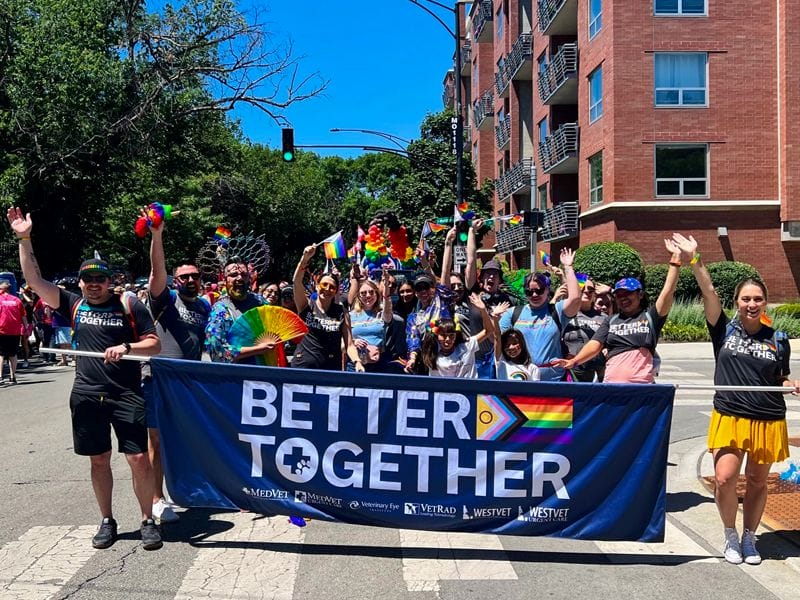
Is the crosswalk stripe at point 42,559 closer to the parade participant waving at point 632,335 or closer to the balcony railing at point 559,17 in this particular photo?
the parade participant waving at point 632,335

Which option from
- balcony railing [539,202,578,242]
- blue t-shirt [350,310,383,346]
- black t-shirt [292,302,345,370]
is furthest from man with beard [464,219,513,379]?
balcony railing [539,202,578,242]

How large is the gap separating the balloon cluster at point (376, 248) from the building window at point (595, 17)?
785 inches

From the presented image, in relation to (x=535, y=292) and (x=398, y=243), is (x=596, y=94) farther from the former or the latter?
(x=535, y=292)

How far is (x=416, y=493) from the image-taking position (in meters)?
4.93

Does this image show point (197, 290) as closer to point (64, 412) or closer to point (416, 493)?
point (416, 493)

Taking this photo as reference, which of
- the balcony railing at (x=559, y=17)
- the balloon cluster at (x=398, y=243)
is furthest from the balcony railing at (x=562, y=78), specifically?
the balloon cluster at (x=398, y=243)

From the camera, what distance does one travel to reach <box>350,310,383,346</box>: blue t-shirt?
22.1 ft

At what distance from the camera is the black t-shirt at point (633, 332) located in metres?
5.73

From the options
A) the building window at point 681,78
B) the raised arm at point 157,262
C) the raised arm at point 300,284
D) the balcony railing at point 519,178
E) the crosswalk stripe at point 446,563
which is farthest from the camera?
the balcony railing at point 519,178

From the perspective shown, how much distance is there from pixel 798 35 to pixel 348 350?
23.6m

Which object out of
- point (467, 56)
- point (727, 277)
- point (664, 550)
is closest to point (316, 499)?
point (664, 550)

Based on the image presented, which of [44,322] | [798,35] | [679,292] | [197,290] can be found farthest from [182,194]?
[197,290]

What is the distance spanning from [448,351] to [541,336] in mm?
967

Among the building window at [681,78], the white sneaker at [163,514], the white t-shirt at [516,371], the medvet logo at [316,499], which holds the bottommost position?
the white sneaker at [163,514]
